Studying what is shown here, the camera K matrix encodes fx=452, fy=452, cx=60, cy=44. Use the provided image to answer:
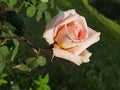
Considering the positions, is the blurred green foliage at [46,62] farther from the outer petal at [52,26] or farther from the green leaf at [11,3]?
the outer petal at [52,26]

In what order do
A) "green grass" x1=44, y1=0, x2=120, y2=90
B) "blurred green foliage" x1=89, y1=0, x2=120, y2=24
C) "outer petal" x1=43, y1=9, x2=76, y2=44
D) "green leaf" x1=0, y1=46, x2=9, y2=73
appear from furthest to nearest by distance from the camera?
1. "blurred green foliage" x1=89, y1=0, x2=120, y2=24
2. "green grass" x1=44, y1=0, x2=120, y2=90
3. "green leaf" x1=0, y1=46, x2=9, y2=73
4. "outer petal" x1=43, y1=9, x2=76, y2=44

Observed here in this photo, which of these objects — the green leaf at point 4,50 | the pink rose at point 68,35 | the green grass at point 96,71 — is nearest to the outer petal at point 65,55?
the pink rose at point 68,35

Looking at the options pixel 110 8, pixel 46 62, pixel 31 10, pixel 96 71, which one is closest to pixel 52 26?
pixel 31 10

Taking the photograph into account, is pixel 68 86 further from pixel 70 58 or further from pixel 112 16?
pixel 112 16

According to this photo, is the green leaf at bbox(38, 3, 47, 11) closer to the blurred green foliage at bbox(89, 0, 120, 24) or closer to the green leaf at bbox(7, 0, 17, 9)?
the green leaf at bbox(7, 0, 17, 9)

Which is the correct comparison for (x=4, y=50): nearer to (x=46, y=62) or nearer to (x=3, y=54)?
(x=3, y=54)

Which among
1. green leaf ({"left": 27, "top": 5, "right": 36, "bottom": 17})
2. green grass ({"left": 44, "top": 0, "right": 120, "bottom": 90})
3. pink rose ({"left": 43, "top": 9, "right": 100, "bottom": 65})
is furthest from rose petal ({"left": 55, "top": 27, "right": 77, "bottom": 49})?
green grass ({"left": 44, "top": 0, "right": 120, "bottom": 90})

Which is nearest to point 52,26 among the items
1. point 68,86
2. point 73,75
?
point 68,86

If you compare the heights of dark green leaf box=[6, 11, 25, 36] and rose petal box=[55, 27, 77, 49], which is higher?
rose petal box=[55, 27, 77, 49]
